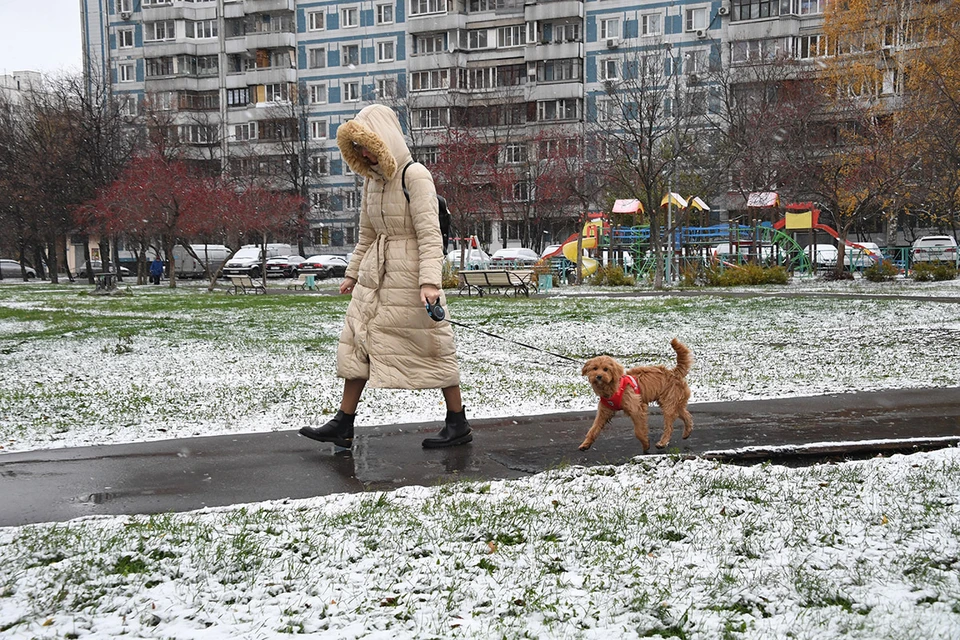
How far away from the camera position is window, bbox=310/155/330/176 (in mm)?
66306

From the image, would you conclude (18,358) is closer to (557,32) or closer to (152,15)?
(557,32)

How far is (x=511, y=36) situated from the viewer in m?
65.5

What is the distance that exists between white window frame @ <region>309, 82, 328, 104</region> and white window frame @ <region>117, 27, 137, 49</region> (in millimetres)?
17560

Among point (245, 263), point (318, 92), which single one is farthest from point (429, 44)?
point (245, 263)

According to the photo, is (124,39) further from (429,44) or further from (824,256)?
(824,256)

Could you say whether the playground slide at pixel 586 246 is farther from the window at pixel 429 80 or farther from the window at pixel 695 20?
the window at pixel 429 80

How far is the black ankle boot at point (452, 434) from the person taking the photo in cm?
625

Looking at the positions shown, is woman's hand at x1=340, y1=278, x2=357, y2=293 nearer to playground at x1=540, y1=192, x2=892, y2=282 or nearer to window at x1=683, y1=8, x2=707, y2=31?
playground at x1=540, y1=192, x2=892, y2=282

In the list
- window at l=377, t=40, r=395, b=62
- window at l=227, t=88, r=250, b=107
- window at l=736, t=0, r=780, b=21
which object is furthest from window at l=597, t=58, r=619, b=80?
window at l=227, t=88, r=250, b=107

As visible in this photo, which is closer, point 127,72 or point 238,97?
point 238,97

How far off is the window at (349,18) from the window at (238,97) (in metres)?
9.46

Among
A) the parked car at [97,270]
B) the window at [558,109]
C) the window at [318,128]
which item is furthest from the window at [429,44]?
the parked car at [97,270]

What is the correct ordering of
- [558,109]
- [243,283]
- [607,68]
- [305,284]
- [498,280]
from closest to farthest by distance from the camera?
[498,280]
[243,283]
[305,284]
[607,68]
[558,109]

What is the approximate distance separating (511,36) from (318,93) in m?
15.7
